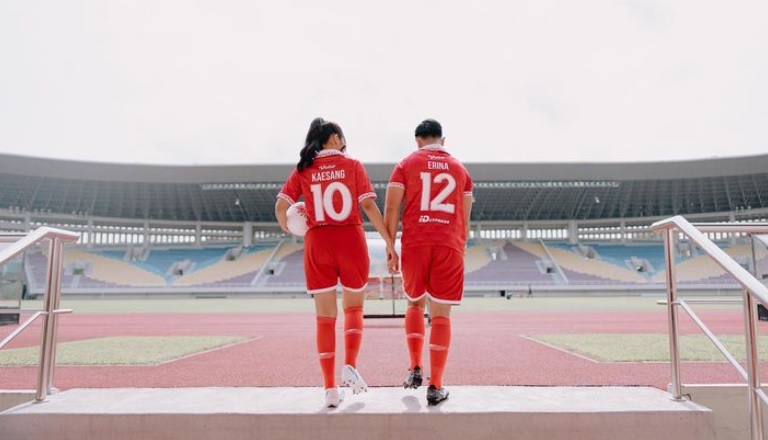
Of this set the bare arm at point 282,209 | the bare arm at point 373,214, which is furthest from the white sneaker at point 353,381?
the bare arm at point 282,209

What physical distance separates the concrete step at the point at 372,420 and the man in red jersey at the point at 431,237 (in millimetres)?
554

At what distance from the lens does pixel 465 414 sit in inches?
130

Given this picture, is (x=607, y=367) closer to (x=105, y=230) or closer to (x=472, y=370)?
(x=472, y=370)

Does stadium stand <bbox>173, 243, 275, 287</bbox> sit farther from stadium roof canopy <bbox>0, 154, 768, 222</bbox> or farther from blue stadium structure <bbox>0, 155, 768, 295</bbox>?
stadium roof canopy <bbox>0, 154, 768, 222</bbox>

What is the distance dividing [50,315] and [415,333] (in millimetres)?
2898

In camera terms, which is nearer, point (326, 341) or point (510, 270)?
point (326, 341)

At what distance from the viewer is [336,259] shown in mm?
4000

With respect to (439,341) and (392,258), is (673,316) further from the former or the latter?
(392,258)

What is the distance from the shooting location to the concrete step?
10.8 feet

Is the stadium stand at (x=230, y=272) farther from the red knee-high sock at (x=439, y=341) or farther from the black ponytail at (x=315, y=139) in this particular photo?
the red knee-high sock at (x=439, y=341)

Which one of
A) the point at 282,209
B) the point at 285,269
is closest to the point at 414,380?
the point at 282,209

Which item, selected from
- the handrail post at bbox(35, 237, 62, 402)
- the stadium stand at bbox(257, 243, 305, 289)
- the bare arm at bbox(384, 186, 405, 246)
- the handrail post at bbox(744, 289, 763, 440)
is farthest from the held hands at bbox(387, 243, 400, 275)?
the stadium stand at bbox(257, 243, 305, 289)

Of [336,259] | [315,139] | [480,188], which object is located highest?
[480,188]

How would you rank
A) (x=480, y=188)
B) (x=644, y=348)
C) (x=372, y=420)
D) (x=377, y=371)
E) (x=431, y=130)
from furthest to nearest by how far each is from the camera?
(x=480, y=188), (x=644, y=348), (x=377, y=371), (x=431, y=130), (x=372, y=420)
